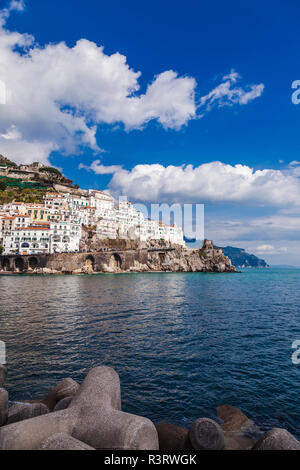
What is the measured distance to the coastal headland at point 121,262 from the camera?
10431cm

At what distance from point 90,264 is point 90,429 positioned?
111 m

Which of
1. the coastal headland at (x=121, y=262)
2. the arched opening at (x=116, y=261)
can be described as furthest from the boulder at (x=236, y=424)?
the arched opening at (x=116, y=261)

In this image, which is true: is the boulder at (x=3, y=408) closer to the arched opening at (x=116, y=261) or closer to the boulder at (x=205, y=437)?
the boulder at (x=205, y=437)

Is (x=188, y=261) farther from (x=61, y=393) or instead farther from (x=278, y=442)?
(x=278, y=442)

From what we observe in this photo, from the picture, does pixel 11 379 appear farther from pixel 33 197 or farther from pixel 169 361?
pixel 33 197

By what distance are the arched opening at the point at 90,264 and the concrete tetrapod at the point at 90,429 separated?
10784 centimetres

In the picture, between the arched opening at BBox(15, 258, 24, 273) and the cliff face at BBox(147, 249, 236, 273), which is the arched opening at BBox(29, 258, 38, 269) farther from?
the cliff face at BBox(147, 249, 236, 273)

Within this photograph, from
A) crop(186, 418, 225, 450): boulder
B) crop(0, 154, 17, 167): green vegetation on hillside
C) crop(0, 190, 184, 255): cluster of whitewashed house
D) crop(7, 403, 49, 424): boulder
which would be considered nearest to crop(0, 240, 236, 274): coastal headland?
crop(0, 190, 184, 255): cluster of whitewashed house

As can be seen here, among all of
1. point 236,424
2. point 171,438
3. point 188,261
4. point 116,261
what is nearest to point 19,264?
point 116,261

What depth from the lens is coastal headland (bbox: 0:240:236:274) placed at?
104 meters

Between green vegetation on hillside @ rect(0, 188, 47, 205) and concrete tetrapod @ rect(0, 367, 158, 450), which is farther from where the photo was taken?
green vegetation on hillside @ rect(0, 188, 47, 205)

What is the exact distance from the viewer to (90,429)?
610cm

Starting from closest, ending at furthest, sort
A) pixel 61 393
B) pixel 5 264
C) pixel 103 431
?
pixel 103 431 < pixel 61 393 < pixel 5 264
